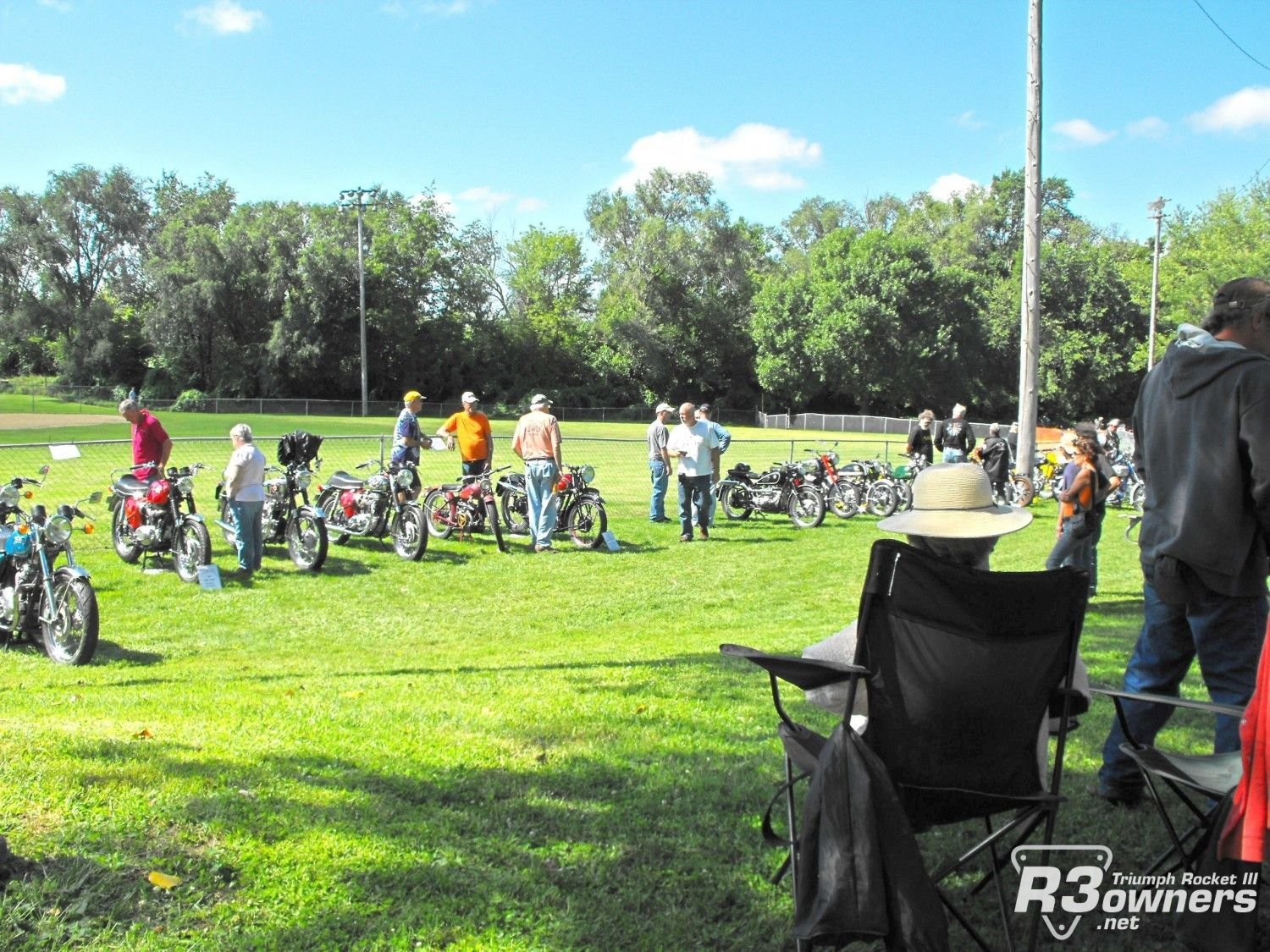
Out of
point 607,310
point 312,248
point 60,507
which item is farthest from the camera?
point 607,310

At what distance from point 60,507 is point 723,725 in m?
5.64

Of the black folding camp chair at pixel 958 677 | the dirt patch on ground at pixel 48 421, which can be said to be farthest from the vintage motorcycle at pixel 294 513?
the dirt patch on ground at pixel 48 421

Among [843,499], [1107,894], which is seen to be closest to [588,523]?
[843,499]

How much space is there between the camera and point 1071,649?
2.69m

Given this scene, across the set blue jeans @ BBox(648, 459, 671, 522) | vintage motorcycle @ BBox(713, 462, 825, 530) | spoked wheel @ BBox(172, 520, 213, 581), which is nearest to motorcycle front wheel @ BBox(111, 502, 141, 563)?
spoked wheel @ BBox(172, 520, 213, 581)

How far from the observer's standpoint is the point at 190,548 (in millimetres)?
10711

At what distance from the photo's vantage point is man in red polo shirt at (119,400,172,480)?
11.5 meters

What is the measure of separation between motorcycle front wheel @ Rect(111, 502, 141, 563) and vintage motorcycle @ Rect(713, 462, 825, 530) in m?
8.29

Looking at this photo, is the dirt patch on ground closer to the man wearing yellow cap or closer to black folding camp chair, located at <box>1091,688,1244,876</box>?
the man wearing yellow cap

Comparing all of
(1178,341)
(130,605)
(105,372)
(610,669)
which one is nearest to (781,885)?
(1178,341)

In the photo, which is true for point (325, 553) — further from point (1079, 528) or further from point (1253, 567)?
point (1253, 567)

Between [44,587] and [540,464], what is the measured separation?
585 centimetres

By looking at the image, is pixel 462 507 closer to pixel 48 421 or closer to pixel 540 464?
pixel 540 464

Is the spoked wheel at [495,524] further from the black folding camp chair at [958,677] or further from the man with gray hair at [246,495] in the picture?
the black folding camp chair at [958,677]
